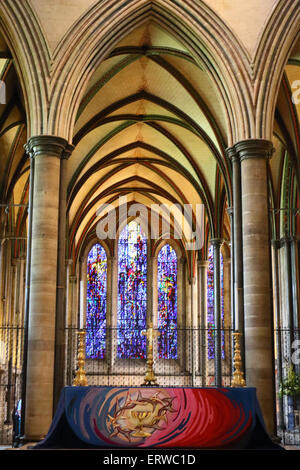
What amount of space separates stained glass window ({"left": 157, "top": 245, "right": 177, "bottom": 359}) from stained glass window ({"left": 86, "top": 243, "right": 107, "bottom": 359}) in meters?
2.50

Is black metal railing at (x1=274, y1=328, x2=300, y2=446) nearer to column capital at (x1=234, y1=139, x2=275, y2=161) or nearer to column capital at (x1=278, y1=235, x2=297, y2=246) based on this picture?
column capital at (x1=278, y1=235, x2=297, y2=246)

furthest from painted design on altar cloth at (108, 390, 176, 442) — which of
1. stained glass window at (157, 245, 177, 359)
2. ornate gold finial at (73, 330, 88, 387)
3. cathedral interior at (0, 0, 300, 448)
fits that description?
stained glass window at (157, 245, 177, 359)

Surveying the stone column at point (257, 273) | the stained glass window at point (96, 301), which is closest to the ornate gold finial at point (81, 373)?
the stone column at point (257, 273)

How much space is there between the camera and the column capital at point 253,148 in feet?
42.6

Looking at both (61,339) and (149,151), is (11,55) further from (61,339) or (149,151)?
(149,151)

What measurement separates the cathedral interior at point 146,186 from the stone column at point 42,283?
28mm

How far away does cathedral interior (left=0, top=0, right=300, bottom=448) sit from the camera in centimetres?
1247

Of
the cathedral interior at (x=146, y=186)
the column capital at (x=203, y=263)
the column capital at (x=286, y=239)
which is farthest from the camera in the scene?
the column capital at (x=203, y=263)

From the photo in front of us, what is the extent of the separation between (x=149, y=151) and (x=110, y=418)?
51.9ft

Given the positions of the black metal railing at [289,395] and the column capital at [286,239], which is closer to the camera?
the black metal railing at [289,395]

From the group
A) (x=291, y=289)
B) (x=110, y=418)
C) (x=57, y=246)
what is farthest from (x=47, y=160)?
(x=291, y=289)

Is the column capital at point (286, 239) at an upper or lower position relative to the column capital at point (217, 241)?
lower

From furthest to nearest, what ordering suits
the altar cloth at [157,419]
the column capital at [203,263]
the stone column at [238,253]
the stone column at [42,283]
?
the column capital at [203,263] < the stone column at [238,253] < the stone column at [42,283] < the altar cloth at [157,419]

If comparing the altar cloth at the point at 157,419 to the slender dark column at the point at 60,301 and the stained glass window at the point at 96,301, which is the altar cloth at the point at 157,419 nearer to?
the slender dark column at the point at 60,301
